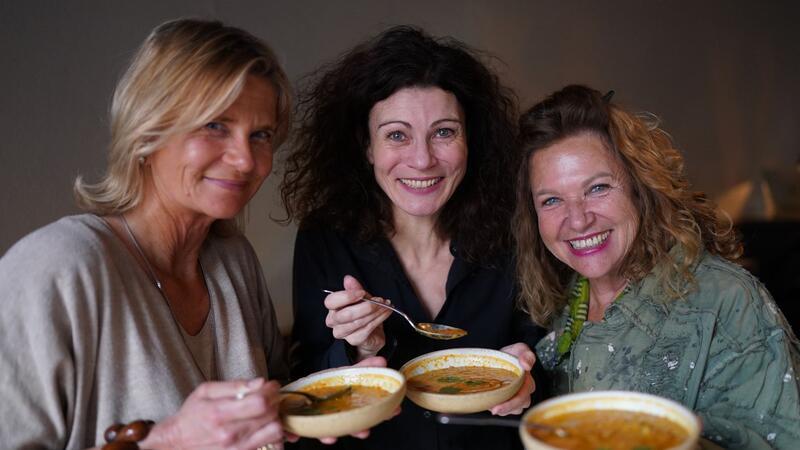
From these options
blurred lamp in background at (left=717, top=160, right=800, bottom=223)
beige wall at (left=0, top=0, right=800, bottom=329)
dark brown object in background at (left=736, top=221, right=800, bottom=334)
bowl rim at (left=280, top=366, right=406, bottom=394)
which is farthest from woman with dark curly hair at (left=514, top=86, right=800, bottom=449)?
blurred lamp in background at (left=717, top=160, right=800, bottom=223)

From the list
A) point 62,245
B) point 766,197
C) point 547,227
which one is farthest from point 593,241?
point 766,197

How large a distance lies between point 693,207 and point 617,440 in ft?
3.29

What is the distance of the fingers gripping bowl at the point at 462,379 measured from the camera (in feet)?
4.59

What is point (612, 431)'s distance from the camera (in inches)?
45.9

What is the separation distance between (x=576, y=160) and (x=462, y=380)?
27.7 inches

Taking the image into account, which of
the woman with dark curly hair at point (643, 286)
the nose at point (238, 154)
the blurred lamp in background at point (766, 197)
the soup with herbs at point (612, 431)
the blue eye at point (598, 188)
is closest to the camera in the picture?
the soup with herbs at point (612, 431)

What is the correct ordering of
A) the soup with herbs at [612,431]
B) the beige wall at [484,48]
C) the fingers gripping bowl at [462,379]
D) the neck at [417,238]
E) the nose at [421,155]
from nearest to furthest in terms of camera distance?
the soup with herbs at [612,431] < the fingers gripping bowl at [462,379] < the nose at [421,155] < the neck at [417,238] < the beige wall at [484,48]

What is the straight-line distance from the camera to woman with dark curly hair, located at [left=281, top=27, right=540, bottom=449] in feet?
A: 6.71

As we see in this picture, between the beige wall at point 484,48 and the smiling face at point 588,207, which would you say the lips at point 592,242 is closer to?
the smiling face at point 588,207

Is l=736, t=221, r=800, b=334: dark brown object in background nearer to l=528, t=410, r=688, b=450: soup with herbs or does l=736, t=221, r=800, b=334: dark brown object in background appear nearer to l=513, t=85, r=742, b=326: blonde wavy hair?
l=513, t=85, r=742, b=326: blonde wavy hair

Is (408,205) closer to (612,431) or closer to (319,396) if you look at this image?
(319,396)

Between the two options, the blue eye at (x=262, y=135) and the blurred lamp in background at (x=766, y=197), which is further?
the blurred lamp in background at (x=766, y=197)

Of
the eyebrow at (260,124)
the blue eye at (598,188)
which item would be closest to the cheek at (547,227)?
the blue eye at (598,188)

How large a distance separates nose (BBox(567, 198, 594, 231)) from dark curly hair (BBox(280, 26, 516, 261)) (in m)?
0.40
